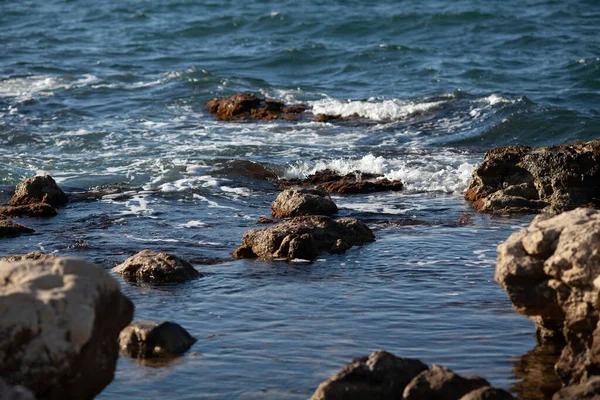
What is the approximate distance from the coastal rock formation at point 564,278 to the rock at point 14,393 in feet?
11.0

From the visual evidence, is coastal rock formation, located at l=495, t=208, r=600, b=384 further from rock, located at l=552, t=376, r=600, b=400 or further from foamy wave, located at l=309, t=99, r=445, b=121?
foamy wave, located at l=309, t=99, r=445, b=121

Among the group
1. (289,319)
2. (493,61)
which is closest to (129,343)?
(289,319)

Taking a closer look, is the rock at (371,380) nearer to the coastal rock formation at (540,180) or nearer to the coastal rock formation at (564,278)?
the coastal rock formation at (564,278)

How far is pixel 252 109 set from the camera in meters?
21.8

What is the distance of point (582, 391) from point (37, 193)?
9910 millimetres

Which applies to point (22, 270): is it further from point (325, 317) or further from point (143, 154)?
point (143, 154)

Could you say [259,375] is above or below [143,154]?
below

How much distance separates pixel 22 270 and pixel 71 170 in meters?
11.8

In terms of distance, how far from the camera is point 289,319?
8312 millimetres

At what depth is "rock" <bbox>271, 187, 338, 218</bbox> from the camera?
12594 millimetres

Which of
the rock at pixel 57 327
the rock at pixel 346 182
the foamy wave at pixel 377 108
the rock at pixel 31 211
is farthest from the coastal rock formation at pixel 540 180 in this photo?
the rock at pixel 57 327

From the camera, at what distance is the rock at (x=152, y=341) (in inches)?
291

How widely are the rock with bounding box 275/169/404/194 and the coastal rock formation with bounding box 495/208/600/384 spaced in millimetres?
7970

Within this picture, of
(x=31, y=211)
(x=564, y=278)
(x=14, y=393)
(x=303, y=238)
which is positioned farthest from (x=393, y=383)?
(x=31, y=211)
